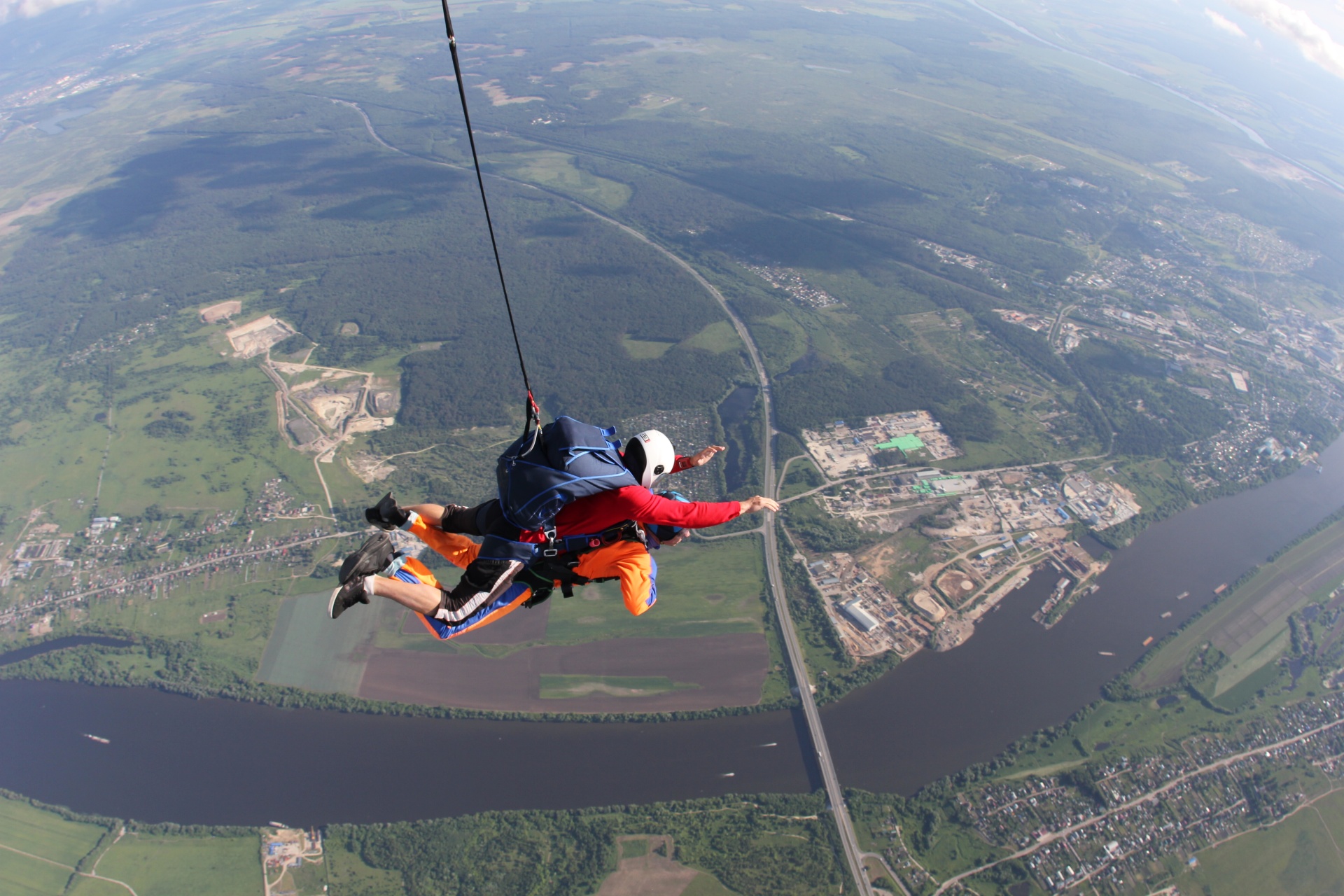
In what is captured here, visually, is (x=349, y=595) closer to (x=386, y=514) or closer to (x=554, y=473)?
(x=386, y=514)

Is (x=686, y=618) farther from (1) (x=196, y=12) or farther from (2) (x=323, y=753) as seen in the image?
(1) (x=196, y=12)

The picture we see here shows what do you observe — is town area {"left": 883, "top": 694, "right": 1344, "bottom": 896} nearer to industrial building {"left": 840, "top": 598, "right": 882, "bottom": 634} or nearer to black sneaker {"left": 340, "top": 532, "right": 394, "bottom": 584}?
industrial building {"left": 840, "top": 598, "right": 882, "bottom": 634}

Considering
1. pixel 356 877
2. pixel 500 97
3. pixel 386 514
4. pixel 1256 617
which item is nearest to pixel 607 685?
pixel 356 877

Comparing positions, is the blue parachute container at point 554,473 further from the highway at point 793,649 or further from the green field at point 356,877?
the green field at point 356,877

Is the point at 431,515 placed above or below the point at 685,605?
above

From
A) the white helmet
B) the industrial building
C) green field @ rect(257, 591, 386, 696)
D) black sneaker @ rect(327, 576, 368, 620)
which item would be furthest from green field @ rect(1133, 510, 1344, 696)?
black sneaker @ rect(327, 576, 368, 620)
